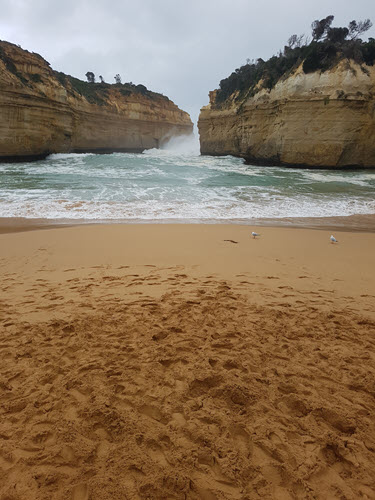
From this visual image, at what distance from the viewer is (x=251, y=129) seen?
896 inches

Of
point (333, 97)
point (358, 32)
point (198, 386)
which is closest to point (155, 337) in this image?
point (198, 386)

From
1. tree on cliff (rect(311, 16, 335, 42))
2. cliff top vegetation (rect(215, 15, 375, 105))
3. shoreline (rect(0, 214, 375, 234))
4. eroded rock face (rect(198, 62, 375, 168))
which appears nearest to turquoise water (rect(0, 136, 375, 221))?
shoreline (rect(0, 214, 375, 234))

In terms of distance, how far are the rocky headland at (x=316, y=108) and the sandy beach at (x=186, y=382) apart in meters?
18.0

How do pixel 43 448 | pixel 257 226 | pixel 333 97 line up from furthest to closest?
pixel 333 97, pixel 257 226, pixel 43 448

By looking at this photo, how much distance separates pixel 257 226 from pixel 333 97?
54.2ft

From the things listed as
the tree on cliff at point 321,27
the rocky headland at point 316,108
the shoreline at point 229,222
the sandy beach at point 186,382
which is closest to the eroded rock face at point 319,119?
the rocky headland at point 316,108

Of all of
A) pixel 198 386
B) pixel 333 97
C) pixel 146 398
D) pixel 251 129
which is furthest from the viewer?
pixel 251 129

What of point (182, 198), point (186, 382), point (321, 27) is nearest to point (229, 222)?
point (182, 198)

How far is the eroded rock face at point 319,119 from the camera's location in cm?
1734

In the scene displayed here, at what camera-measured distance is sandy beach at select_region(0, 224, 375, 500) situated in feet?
4.40

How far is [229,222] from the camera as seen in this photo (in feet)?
23.6

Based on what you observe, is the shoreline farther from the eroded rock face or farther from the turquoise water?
the eroded rock face

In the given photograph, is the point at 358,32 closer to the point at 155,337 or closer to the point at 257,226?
the point at 257,226

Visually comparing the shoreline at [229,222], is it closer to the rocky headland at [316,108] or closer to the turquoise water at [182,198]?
the turquoise water at [182,198]
